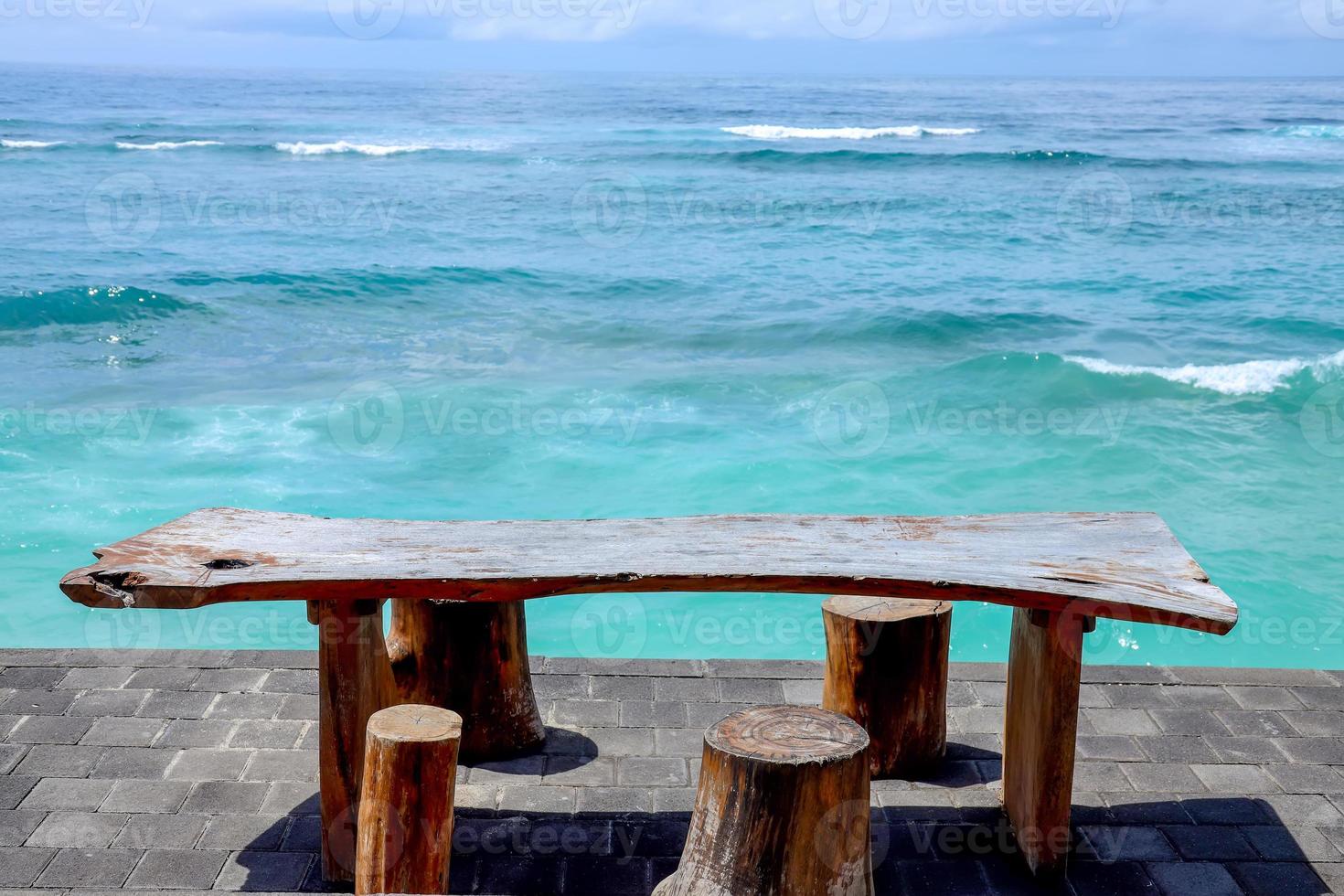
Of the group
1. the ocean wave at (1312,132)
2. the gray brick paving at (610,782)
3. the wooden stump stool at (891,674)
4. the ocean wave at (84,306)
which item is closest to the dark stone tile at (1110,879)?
the gray brick paving at (610,782)

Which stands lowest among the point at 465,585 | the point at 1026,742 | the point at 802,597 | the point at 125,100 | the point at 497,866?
the point at 802,597

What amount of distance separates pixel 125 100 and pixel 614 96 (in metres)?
19.9

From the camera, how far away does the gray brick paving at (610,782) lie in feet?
10.7

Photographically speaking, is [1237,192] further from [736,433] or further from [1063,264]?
[736,433]

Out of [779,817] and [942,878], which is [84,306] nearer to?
[942,878]

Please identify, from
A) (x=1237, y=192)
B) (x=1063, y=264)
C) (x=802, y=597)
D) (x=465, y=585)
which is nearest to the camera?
(x=465, y=585)

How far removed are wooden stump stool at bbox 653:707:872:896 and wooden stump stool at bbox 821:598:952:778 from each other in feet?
2.90

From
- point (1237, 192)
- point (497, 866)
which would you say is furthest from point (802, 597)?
point (1237, 192)

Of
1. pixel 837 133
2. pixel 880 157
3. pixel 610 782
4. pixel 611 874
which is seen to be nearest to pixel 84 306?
pixel 610 782

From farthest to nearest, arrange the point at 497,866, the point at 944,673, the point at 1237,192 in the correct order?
the point at 1237,192 < the point at 944,673 < the point at 497,866

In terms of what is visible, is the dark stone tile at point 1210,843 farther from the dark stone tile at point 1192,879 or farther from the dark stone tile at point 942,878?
the dark stone tile at point 942,878

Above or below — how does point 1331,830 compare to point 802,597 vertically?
above

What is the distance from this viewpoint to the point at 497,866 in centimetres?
330

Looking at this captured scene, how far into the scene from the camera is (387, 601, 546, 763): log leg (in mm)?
3781
